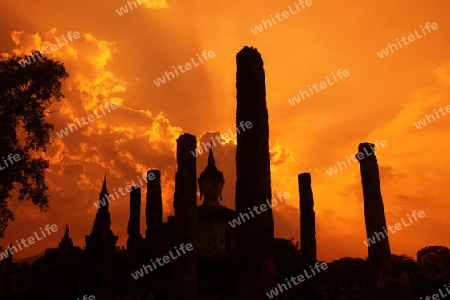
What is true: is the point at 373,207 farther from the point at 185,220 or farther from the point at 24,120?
the point at 24,120

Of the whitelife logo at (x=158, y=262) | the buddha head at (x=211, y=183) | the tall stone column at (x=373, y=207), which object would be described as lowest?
the tall stone column at (x=373, y=207)

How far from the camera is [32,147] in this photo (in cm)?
1797

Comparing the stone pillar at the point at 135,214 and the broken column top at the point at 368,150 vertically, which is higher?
the stone pillar at the point at 135,214

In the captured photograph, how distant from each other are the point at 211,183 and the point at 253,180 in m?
20.1

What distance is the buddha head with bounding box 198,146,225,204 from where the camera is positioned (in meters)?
31.0

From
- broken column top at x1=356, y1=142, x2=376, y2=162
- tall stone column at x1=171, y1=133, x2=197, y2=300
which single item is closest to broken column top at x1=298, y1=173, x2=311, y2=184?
Result: broken column top at x1=356, y1=142, x2=376, y2=162

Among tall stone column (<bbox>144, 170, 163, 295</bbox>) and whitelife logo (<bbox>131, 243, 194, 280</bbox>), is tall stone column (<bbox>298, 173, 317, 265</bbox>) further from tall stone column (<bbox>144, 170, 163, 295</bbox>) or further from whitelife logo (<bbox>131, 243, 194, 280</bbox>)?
tall stone column (<bbox>144, 170, 163, 295</bbox>)

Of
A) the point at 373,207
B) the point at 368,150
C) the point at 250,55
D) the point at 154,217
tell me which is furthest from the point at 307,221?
the point at 250,55

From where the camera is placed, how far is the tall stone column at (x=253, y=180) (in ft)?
35.5

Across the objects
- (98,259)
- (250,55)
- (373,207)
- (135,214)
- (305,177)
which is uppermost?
(135,214)

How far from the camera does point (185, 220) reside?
700 inches

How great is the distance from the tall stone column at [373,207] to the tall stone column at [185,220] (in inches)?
308

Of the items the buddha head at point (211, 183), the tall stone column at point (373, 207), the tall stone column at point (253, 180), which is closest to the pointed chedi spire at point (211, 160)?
the buddha head at point (211, 183)

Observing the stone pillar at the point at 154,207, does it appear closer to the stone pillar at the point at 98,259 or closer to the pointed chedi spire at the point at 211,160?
the stone pillar at the point at 98,259
